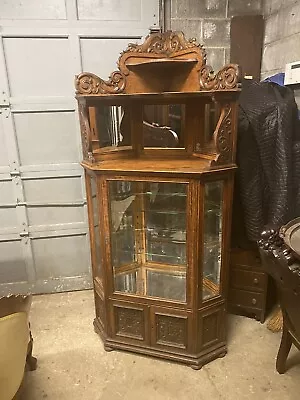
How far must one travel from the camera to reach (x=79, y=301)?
249 cm

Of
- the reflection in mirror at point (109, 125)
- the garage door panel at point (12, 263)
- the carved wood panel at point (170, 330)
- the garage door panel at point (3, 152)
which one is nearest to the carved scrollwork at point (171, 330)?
the carved wood panel at point (170, 330)

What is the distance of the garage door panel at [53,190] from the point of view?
92.3 inches

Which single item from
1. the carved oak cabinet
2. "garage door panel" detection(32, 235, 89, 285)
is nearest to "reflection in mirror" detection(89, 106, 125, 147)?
the carved oak cabinet

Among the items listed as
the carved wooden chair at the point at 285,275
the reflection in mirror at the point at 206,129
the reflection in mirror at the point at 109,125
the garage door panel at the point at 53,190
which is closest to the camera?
the carved wooden chair at the point at 285,275

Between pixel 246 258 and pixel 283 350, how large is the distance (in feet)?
1.81

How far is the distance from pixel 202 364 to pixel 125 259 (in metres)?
0.71

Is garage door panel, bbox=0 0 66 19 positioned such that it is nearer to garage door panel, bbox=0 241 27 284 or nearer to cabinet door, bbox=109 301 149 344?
garage door panel, bbox=0 241 27 284

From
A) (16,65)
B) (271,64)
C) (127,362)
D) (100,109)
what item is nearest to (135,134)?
(100,109)

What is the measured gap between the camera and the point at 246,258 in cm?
215

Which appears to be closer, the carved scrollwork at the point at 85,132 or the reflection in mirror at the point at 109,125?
the carved scrollwork at the point at 85,132

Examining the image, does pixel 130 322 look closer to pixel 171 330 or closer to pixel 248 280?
pixel 171 330

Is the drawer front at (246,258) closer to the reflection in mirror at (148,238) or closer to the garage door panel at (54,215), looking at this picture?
the reflection in mirror at (148,238)

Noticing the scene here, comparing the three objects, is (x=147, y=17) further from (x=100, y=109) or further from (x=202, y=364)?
(x=202, y=364)

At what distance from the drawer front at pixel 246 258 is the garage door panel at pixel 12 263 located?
1.44m
